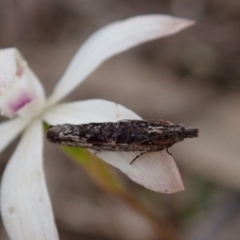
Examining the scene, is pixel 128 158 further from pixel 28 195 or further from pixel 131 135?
pixel 28 195

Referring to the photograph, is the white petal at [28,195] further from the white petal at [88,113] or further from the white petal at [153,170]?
the white petal at [153,170]

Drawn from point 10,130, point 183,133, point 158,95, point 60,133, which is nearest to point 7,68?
point 60,133

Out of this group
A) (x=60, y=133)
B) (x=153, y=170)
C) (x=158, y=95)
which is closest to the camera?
(x=153, y=170)

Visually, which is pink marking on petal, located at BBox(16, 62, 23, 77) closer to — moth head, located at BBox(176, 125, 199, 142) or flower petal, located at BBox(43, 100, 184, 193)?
flower petal, located at BBox(43, 100, 184, 193)

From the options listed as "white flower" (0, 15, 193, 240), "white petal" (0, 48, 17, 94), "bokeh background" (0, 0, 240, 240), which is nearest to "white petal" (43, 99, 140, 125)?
"white flower" (0, 15, 193, 240)

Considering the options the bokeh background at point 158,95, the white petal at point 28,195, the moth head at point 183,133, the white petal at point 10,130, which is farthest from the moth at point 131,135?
the bokeh background at point 158,95
